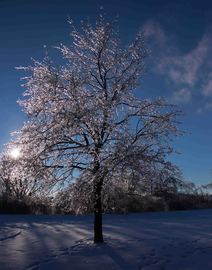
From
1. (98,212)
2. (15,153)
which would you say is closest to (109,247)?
(98,212)

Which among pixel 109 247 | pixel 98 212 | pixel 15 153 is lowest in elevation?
pixel 109 247

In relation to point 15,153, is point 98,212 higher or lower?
lower

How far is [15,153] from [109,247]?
441cm

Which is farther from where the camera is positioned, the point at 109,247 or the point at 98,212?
the point at 98,212

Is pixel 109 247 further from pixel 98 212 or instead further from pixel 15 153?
pixel 15 153

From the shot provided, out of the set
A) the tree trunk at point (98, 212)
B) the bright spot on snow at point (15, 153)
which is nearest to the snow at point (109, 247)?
the tree trunk at point (98, 212)

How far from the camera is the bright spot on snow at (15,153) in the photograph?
1465 centimetres

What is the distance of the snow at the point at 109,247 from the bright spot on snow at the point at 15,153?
295 cm

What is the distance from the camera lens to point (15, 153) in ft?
48.4

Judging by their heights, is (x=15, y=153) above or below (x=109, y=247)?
above

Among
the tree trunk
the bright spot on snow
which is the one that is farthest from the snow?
the bright spot on snow

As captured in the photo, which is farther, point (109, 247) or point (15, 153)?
point (15, 153)

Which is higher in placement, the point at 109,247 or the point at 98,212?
the point at 98,212

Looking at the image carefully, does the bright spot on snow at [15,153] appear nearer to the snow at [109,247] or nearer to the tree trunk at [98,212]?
the tree trunk at [98,212]
